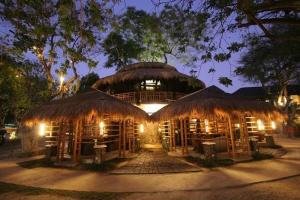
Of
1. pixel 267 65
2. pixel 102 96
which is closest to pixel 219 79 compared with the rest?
pixel 102 96

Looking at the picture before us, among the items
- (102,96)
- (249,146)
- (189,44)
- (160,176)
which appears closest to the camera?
(160,176)

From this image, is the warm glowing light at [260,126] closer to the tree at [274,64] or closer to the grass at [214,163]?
the tree at [274,64]

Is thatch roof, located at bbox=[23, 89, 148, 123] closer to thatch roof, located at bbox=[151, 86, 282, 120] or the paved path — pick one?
thatch roof, located at bbox=[151, 86, 282, 120]

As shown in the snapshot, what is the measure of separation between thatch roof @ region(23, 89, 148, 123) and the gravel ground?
12.4ft

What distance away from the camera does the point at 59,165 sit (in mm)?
9672

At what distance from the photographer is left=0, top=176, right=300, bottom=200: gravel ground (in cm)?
535

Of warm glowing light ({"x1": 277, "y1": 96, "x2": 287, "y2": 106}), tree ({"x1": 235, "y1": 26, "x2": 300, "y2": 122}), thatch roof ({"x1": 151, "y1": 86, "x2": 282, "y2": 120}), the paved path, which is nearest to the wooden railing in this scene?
thatch roof ({"x1": 151, "y1": 86, "x2": 282, "y2": 120})

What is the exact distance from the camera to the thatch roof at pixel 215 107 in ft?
31.9

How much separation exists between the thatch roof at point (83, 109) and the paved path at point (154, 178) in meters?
2.25

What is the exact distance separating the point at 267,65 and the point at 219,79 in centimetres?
2201

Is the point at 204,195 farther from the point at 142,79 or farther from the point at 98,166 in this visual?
the point at 142,79

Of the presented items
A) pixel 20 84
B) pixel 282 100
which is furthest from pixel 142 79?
pixel 282 100

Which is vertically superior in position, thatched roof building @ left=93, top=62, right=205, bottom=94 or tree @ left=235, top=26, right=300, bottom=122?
tree @ left=235, top=26, right=300, bottom=122

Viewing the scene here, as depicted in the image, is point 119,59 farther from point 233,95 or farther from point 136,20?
point 233,95
